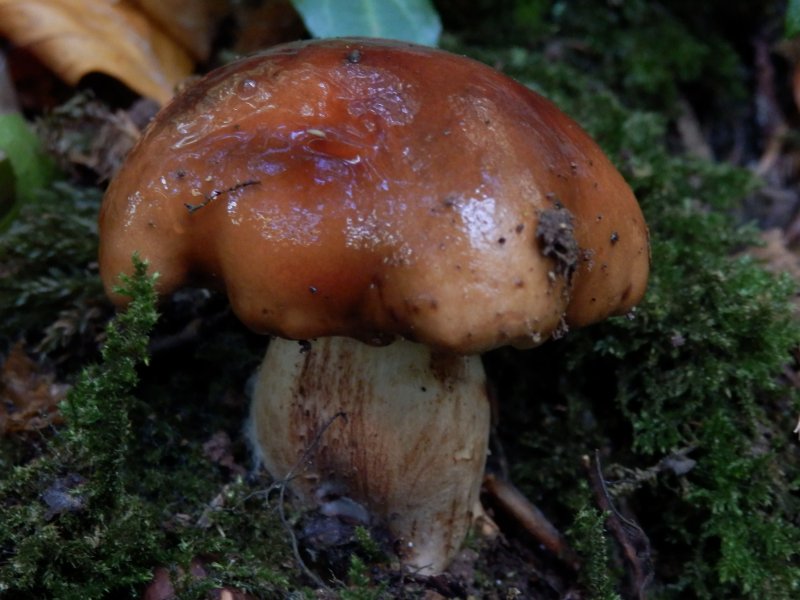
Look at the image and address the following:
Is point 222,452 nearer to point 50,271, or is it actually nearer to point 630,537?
point 50,271

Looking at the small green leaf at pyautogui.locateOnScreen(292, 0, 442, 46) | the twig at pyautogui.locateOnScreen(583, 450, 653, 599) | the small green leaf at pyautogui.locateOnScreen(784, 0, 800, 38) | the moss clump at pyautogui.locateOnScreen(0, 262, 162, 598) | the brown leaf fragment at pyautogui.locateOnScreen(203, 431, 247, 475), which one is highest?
the small green leaf at pyautogui.locateOnScreen(784, 0, 800, 38)

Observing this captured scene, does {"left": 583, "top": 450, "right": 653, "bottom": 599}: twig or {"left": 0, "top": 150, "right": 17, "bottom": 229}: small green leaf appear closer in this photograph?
{"left": 583, "top": 450, "right": 653, "bottom": 599}: twig

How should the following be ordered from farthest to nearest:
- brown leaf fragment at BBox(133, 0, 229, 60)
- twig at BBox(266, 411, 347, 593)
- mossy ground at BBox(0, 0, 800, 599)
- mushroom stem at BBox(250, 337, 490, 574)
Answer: brown leaf fragment at BBox(133, 0, 229, 60)
mushroom stem at BBox(250, 337, 490, 574)
twig at BBox(266, 411, 347, 593)
mossy ground at BBox(0, 0, 800, 599)

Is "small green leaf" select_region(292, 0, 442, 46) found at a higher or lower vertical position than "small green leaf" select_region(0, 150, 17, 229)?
higher

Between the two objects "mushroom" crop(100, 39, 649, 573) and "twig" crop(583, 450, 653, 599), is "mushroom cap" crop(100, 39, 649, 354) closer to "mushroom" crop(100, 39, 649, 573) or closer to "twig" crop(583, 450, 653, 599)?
"mushroom" crop(100, 39, 649, 573)

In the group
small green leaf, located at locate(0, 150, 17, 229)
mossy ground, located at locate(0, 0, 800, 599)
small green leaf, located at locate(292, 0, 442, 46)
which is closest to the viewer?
mossy ground, located at locate(0, 0, 800, 599)

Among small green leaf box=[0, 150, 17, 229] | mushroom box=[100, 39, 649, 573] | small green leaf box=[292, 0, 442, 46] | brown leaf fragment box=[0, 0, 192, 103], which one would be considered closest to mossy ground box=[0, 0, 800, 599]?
small green leaf box=[0, 150, 17, 229]

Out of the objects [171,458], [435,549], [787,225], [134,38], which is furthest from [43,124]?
[787,225]
